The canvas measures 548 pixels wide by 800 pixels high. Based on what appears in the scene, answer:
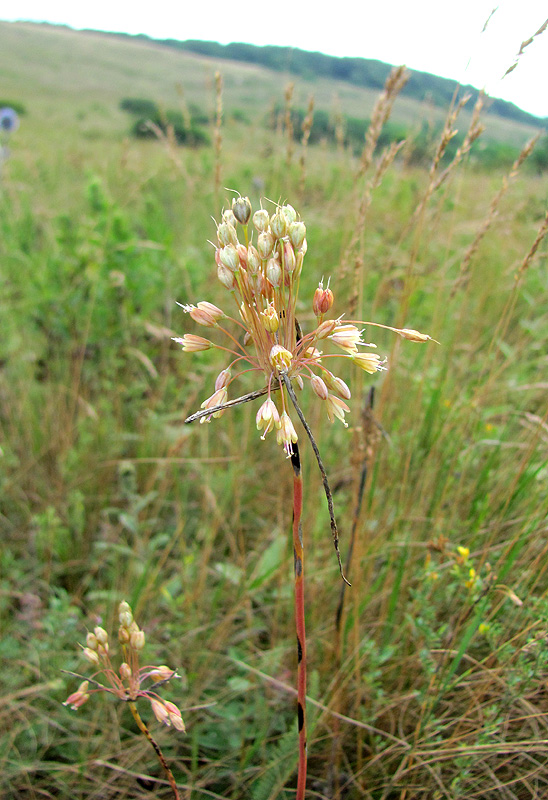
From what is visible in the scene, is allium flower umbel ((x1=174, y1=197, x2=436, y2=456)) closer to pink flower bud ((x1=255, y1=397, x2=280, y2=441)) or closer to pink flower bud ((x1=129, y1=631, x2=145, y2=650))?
pink flower bud ((x1=255, y1=397, x2=280, y2=441))

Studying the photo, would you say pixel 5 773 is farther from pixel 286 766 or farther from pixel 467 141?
pixel 467 141

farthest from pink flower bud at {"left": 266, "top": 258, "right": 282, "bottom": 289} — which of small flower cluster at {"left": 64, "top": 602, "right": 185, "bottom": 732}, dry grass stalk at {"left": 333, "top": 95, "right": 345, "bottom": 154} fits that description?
dry grass stalk at {"left": 333, "top": 95, "right": 345, "bottom": 154}

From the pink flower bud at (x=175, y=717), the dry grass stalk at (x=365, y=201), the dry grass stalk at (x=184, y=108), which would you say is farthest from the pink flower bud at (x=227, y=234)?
the dry grass stalk at (x=184, y=108)

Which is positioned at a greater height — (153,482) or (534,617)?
(534,617)

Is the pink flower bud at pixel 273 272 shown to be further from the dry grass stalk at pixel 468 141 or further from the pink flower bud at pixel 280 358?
the dry grass stalk at pixel 468 141

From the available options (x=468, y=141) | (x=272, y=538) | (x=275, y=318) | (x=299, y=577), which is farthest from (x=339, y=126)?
(x=299, y=577)

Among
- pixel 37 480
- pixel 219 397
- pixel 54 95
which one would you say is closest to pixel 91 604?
pixel 37 480

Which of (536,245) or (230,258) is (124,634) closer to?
(230,258)
